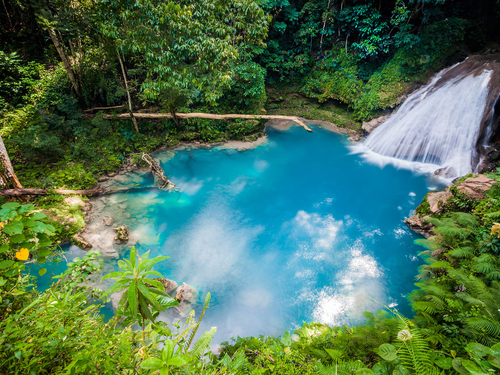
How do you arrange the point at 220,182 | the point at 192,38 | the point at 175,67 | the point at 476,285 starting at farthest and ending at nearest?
the point at 220,182, the point at 175,67, the point at 192,38, the point at 476,285

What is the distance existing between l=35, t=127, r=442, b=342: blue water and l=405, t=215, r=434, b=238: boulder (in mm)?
260

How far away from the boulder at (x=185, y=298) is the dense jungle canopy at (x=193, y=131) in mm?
421

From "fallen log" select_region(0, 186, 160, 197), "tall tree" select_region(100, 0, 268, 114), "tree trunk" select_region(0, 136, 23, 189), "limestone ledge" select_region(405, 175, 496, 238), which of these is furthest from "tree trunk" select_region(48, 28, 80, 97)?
"limestone ledge" select_region(405, 175, 496, 238)

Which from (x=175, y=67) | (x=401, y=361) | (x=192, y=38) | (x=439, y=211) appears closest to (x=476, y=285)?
(x=401, y=361)

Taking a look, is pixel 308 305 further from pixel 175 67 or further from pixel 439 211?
pixel 175 67

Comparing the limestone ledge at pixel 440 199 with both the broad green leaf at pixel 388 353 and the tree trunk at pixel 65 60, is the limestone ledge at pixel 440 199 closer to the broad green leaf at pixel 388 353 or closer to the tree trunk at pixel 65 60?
the broad green leaf at pixel 388 353

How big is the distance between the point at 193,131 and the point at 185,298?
8.03 meters

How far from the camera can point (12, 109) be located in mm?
7727

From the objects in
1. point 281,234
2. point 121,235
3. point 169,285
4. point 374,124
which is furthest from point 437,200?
point 121,235

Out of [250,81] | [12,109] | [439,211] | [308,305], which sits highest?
[250,81]

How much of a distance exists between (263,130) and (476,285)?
1040cm

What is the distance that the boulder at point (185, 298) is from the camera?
4762mm

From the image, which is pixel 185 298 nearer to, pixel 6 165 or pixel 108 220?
pixel 108 220

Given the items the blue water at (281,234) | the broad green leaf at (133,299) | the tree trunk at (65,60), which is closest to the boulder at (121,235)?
the blue water at (281,234)
